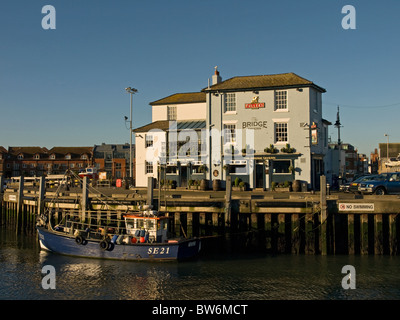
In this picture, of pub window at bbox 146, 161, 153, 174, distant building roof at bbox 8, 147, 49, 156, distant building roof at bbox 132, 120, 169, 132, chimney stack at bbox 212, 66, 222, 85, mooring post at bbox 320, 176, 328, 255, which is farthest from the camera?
distant building roof at bbox 8, 147, 49, 156

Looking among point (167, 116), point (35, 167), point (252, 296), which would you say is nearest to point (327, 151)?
point (167, 116)

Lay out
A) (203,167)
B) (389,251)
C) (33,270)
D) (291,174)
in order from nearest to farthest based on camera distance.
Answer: (33,270) → (389,251) → (291,174) → (203,167)

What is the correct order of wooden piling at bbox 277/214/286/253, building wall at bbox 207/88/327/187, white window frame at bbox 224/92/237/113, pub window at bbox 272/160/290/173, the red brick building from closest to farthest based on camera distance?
1. wooden piling at bbox 277/214/286/253
2. building wall at bbox 207/88/327/187
3. pub window at bbox 272/160/290/173
4. white window frame at bbox 224/92/237/113
5. the red brick building

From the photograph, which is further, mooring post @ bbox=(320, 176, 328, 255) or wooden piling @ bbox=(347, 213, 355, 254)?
mooring post @ bbox=(320, 176, 328, 255)

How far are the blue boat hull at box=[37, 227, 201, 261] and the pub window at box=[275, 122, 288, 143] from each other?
18116 mm

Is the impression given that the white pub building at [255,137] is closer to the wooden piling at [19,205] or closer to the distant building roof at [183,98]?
the distant building roof at [183,98]

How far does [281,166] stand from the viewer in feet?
118

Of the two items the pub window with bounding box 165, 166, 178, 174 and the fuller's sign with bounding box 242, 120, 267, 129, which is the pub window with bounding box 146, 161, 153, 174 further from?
the fuller's sign with bounding box 242, 120, 267, 129

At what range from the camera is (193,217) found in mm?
23391

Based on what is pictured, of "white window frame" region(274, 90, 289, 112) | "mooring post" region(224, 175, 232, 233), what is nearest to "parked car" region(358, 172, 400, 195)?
"mooring post" region(224, 175, 232, 233)

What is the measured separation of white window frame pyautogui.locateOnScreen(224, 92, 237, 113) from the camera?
37719 mm

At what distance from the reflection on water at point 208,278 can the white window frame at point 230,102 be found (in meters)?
19.1
